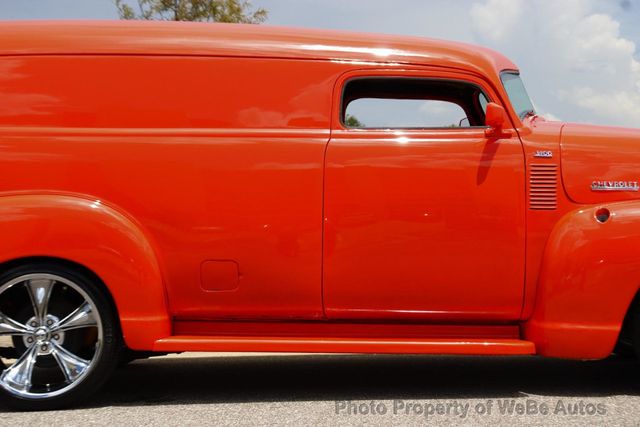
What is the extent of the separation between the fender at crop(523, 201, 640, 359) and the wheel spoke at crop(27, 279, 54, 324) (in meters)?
2.72

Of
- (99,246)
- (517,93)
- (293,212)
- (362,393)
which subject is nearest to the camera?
(99,246)

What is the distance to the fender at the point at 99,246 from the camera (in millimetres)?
3746

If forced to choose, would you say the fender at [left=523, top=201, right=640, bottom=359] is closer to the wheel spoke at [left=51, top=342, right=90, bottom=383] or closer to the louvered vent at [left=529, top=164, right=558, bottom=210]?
the louvered vent at [left=529, top=164, right=558, bottom=210]

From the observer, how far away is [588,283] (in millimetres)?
3793

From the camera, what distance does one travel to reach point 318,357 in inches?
218

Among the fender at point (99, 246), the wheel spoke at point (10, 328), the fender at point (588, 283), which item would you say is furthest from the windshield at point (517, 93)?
A: the wheel spoke at point (10, 328)

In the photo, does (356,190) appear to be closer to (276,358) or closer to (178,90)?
(178,90)

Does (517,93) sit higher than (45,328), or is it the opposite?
(517,93)

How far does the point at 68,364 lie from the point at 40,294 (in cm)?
42

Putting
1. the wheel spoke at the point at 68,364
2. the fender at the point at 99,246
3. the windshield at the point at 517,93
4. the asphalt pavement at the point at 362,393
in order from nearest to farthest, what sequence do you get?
the asphalt pavement at the point at 362,393, the fender at the point at 99,246, the wheel spoke at the point at 68,364, the windshield at the point at 517,93

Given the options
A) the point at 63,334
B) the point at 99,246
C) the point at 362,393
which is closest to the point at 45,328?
the point at 63,334

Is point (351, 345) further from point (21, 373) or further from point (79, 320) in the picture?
point (21, 373)

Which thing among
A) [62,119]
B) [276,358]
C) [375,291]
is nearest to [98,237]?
[62,119]

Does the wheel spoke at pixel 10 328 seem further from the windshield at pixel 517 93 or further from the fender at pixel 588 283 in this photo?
the windshield at pixel 517 93
